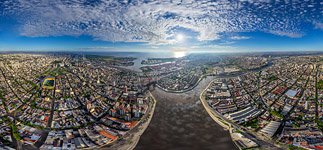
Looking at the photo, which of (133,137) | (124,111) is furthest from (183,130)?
(124,111)

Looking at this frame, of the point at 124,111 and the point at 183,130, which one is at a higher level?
the point at 124,111

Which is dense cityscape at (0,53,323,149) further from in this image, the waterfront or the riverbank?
the waterfront

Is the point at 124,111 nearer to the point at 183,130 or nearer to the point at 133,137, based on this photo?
the point at 133,137

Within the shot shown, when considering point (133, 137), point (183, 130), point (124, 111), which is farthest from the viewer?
point (124, 111)

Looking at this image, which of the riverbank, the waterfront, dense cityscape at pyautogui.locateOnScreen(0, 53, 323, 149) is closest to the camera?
the riverbank

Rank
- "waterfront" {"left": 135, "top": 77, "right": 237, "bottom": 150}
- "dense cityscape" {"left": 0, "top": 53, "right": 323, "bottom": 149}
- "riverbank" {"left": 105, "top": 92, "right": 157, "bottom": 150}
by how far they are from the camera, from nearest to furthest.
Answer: "riverbank" {"left": 105, "top": 92, "right": 157, "bottom": 150}
"waterfront" {"left": 135, "top": 77, "right": 237, "bottom": 150}
"dense cityscape" {"left": 0, "top": 53, "right": 323, "bottom": 149}

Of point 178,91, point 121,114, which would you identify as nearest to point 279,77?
point 178,91

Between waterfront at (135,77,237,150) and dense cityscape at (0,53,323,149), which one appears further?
dense cityscape at (0,53,323,149)

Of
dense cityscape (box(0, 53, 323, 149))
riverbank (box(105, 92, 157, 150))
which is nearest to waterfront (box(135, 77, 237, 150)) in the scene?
riverbank (box(105, 92, 157, 150))

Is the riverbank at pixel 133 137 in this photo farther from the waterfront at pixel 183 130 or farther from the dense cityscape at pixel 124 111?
the waterfront at pixel 183 130
